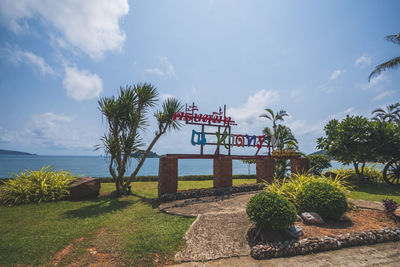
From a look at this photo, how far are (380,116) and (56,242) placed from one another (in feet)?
141

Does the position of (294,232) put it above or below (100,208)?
above

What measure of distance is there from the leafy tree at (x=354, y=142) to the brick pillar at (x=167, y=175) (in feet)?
42.3

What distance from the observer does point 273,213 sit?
460cm

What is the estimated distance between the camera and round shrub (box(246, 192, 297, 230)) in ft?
14.9

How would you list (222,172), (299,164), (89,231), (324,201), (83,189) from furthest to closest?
(299,164) < (222,172) < (83,189) < (324,201) < (89,231)

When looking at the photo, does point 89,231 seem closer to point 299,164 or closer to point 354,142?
point 299,164

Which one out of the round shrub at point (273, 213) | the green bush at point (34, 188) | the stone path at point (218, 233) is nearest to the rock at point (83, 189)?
the green bush at point (34, 188)

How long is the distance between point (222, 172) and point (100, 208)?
6982 millimetres

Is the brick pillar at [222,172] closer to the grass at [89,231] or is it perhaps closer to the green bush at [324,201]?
the grass at [89,231]

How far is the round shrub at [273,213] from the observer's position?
4.55 m

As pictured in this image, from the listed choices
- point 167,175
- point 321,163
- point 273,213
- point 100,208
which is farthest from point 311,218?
point 321,163

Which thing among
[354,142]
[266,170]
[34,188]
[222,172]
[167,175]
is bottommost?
[34,188]

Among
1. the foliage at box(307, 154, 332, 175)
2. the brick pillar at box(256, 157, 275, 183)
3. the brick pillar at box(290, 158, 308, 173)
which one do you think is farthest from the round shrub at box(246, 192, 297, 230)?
the foliage at box(307, 154, 332, 175)

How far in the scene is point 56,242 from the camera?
15.9 ft
